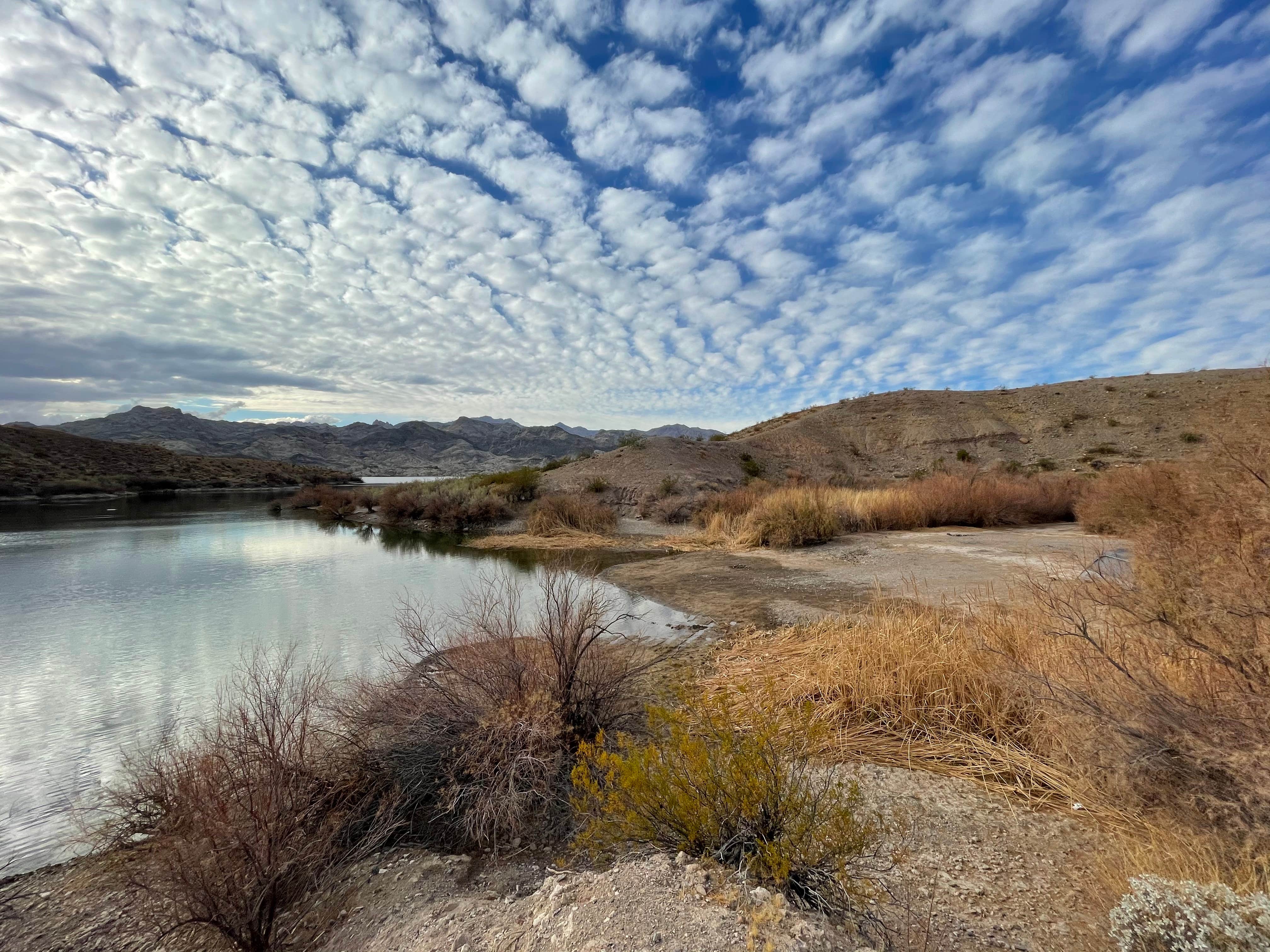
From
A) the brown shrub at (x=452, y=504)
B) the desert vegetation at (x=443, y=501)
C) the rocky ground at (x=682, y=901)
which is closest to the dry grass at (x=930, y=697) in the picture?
the rocky ground at (x=682, y=901)

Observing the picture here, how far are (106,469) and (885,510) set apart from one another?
54.8 meters

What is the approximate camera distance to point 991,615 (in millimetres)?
4746

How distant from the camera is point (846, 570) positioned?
10.3 metres

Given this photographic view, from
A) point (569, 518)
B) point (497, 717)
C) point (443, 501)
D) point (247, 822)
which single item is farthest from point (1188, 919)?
point (443, 501)

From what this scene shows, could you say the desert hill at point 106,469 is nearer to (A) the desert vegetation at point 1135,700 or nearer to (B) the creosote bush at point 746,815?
(B) the creosote bush at point 746,815

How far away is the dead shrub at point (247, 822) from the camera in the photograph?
2.33 metres

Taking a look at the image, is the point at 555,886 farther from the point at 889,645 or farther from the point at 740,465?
the point at 740,465

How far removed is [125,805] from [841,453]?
34.3 m

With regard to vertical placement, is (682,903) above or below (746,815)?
below

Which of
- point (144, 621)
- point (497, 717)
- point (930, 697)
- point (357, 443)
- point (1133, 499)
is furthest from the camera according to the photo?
point (357, 443)

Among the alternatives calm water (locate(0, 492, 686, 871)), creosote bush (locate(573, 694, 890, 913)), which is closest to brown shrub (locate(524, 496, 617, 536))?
calm water (locate(0, 492, 686, 871))

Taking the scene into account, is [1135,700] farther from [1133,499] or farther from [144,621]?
[144,621]

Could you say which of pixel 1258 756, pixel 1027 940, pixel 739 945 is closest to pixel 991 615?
pixel 1258 756

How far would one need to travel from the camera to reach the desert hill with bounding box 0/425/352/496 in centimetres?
3394
